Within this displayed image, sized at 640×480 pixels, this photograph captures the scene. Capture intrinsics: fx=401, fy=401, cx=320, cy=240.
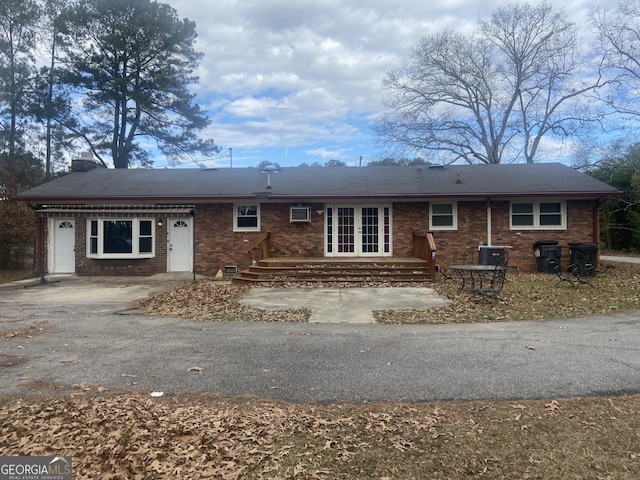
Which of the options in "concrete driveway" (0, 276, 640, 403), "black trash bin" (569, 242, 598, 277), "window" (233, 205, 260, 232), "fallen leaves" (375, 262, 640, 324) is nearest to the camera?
"concrete driveway" (0, 276, 640, 403)

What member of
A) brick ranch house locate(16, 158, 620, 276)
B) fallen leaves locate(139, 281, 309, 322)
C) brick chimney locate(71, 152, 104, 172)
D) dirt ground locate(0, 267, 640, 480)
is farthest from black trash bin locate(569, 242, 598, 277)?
brick chimney locate(71, 152, 104, 172)

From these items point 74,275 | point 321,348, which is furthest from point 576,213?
point 74,275

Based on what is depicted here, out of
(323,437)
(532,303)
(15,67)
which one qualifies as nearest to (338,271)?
(532,303)

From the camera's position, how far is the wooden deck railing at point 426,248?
11711 mm

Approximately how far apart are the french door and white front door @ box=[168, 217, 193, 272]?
4996mm

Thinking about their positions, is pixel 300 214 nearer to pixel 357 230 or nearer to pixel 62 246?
pixel 357 230

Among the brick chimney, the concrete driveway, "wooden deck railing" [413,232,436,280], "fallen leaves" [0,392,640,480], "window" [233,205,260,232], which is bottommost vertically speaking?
"fallen leaves" [0,392,640,480]

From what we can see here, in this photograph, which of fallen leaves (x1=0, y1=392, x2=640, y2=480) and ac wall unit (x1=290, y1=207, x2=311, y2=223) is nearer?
fallen leaves (x1=0, y1=392, x2=640, y2=480)

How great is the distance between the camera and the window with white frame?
46.4 feet

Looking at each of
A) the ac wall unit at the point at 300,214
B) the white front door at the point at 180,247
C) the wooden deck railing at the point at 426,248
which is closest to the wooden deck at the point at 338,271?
the wooden deck railing at the point at 426,248

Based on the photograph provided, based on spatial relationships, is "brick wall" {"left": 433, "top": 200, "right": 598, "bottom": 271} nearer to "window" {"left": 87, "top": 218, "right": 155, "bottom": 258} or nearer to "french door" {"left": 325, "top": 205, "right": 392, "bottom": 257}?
"french door" {"left": 325, "top": 205, "right": 392, "bottom": 257}

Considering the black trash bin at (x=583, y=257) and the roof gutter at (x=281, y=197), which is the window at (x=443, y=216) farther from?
the black trash bin at (x=583, y=257)

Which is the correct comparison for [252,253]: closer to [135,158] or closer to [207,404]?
[207,404]

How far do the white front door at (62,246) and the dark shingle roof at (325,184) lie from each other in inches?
37.9
